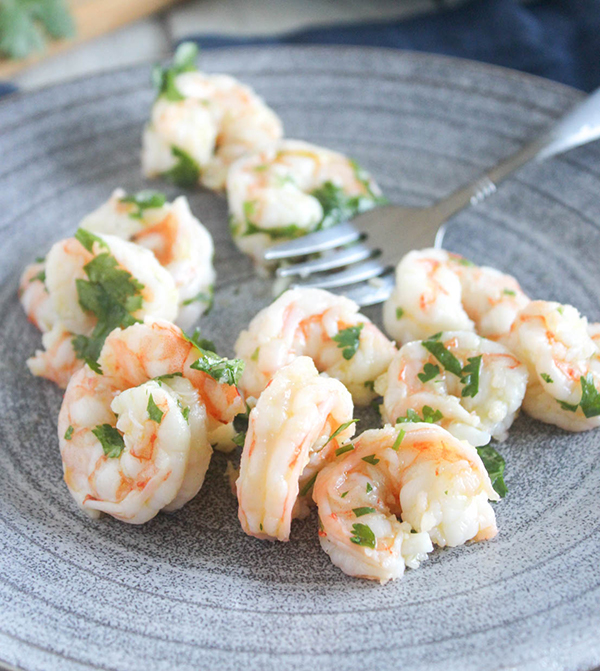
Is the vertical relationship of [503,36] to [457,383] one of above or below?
below

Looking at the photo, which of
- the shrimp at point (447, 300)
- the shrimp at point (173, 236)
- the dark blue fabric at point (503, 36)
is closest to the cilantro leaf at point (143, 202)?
the shrimp at point (173, 236)

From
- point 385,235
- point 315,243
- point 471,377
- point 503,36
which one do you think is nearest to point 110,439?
point 471,377

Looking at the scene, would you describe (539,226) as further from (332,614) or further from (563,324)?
(332,614)

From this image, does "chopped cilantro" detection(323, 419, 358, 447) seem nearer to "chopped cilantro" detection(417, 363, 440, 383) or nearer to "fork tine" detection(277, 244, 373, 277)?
"chopped cilantro" detection(417, 363, 440, 383)

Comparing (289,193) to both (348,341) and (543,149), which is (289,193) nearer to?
(348,341)

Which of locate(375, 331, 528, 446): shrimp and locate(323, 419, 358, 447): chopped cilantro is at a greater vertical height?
locate(323, 419, 358, 447): chopped cilantro

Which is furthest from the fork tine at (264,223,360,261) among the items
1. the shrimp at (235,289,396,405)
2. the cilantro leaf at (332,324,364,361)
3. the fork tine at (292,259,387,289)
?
the cilantro leaf at (332,324,364,361)
